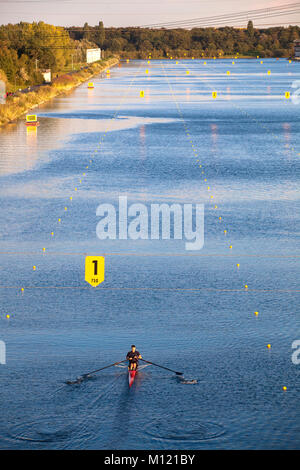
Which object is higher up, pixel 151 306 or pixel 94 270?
pixel 94 270

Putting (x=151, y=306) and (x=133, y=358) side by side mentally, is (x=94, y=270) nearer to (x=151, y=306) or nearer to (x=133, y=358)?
(x=151, y=306)

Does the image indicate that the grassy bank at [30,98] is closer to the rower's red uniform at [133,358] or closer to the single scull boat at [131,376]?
the rower's red uniform at [133,358]

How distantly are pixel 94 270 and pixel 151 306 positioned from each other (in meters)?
3.30

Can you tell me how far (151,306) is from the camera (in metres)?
35.3

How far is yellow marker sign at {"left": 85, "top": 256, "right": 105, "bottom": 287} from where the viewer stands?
3691 centimetres

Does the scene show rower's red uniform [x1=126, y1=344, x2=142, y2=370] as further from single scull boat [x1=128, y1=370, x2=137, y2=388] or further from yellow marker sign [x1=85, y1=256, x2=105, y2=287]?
yellow marker sign [x1=85, y1=256, x2=105, y2=287]

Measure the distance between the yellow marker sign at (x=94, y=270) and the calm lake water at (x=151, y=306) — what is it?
52 cm

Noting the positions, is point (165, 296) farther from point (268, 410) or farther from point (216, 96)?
point (216, 96)

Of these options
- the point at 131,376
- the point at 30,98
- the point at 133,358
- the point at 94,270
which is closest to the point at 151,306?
the point at 94,270

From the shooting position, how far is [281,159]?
7462 cm

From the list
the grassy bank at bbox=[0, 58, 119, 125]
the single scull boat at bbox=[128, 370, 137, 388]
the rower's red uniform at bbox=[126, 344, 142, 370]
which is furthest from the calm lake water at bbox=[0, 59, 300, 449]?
the grassy bank at bbox=[0, 58, 119, 125]

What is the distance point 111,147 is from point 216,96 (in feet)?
227

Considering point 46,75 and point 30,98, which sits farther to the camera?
point 46,75

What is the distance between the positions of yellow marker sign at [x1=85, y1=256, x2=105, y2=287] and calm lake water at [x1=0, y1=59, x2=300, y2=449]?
0.52m
